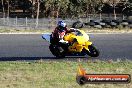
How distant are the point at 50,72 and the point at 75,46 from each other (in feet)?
14.1

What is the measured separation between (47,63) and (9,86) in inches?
162

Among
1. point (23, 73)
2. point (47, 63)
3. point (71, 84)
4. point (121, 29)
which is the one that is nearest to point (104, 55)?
point (47, 63)

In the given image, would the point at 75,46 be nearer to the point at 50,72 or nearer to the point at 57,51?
the point at 57,51

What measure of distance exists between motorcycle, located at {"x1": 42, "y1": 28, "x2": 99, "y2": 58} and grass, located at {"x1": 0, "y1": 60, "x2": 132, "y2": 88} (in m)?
1.96

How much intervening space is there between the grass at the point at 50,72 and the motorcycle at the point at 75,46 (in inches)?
77.1

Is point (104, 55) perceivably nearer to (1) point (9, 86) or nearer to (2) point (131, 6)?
(1) point (9, 86)

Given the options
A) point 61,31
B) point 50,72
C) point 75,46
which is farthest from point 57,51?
point 50,72

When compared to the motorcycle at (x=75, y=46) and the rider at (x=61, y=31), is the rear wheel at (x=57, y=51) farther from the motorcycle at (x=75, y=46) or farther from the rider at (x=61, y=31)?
the rider at (x=61, y=31)

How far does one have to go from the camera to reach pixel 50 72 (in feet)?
43.0

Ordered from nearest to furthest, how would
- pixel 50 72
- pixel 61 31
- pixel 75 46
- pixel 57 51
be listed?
pixel 50 72 → pixel 61 31 → pixel 75 46 → pixel 57 51

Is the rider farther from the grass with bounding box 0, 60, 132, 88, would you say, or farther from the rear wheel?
the grass with bounding box 0, 60, 132, 88

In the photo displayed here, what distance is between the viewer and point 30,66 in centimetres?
1440

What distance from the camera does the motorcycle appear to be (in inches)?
678

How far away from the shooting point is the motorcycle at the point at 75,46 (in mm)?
17219
